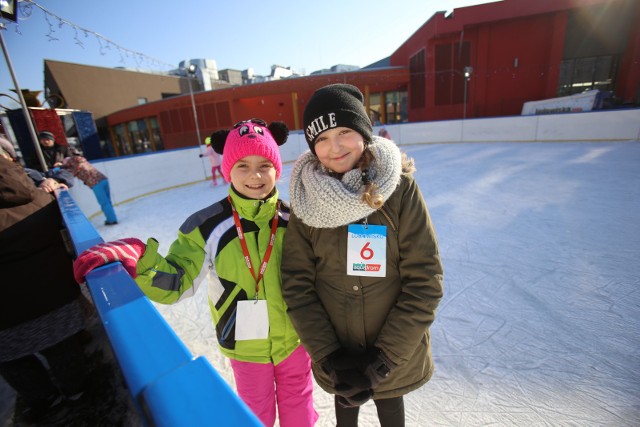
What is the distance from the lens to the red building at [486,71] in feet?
40.4

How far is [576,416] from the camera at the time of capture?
1.32 m

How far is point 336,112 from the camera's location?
3.19ft

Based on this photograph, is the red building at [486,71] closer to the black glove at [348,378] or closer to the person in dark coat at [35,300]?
the person in dark coat at [35,300]

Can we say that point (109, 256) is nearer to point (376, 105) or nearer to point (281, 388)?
point (281, 388)

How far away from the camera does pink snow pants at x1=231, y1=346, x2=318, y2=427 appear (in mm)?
1136

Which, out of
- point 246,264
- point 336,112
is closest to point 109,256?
point 246,264

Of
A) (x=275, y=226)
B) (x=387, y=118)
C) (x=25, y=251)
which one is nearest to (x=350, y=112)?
(x=275, y=226)

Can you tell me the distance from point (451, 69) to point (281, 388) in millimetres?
16293

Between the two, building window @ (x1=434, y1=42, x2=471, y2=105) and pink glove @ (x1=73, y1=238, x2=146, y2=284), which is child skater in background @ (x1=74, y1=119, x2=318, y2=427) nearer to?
pink glove @ (x1=73, y1=238, x2=146, y2=284)

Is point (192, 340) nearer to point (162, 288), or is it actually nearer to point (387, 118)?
point (162, 288)

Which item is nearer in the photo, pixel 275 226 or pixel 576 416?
pixel 275 226

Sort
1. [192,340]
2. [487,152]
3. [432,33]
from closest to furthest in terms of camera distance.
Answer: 1. [192,340]
2. [487,152]
3. [432,33]

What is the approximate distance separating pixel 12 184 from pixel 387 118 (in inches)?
704

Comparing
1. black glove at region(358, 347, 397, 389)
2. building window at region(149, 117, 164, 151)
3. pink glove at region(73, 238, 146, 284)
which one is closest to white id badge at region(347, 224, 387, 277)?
black glove at region(358, 347, 397, 389)
